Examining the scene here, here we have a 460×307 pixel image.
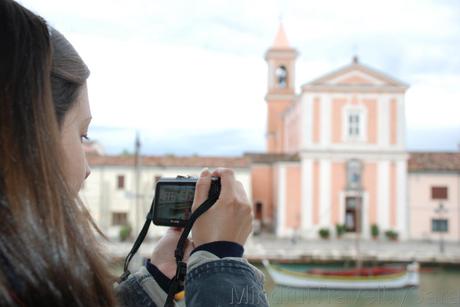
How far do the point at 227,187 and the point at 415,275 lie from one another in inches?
291

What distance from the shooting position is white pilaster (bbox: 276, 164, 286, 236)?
446 inches

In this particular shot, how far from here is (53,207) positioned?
33 cm

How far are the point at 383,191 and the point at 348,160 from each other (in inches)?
35.0

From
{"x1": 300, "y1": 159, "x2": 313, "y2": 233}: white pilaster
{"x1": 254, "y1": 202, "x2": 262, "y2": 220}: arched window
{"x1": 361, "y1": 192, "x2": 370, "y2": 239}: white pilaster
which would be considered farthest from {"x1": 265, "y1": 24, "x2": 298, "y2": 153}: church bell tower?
{"x1": 361, "y1": 192, "x2": 370, "y2": 239}: white pilaster

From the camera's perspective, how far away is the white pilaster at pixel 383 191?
11.2 metres

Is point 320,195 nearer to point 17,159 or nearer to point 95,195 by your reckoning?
point 95,195

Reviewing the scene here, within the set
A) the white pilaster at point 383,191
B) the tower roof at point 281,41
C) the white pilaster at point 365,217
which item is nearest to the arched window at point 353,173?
the white pilaster at point 365,217

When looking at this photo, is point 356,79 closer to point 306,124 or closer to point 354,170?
point 306,124

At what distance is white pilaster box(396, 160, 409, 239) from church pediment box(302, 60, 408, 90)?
1536 millimetres

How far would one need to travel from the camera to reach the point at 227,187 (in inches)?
17.1

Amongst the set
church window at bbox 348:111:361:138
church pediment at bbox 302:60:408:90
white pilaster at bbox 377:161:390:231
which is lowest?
white pilaster at bbox 377:161:390:231

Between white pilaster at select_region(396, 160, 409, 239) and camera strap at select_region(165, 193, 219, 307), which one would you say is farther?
white pilaster at select_region(396, 160, 409, 239)

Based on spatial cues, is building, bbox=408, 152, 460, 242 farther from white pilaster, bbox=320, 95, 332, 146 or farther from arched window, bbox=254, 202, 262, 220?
arched window, bbox=254, 202, 262, 220

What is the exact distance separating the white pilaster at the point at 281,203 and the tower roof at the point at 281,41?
4.02m
